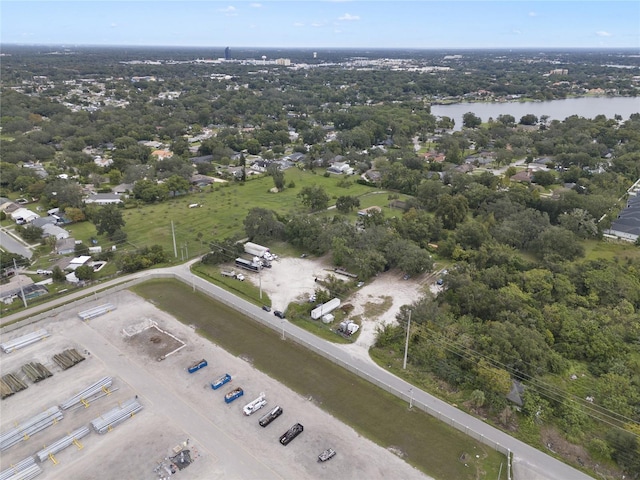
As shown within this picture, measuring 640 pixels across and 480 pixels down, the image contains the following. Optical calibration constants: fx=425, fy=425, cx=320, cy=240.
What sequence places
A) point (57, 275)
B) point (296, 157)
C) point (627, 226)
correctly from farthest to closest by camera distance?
point (296, 157), point (627, 226), point (57, 275)

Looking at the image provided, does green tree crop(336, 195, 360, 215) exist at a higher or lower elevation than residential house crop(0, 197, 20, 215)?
higher

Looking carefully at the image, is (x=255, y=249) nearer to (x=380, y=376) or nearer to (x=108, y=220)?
(x=108, y=220)

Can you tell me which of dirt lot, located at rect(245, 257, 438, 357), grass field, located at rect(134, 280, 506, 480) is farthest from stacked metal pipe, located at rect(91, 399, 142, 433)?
dirt lot, located at rect(245, 257, 438, 357)

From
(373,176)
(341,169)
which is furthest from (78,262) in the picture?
(373,176)

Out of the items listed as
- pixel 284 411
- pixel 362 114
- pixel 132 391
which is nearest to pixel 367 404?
pixel 284 411

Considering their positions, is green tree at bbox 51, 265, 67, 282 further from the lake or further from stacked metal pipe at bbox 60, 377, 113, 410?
the lake

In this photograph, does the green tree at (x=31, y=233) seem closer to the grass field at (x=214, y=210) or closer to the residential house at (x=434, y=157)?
the grass field at (x=214, y=210)
